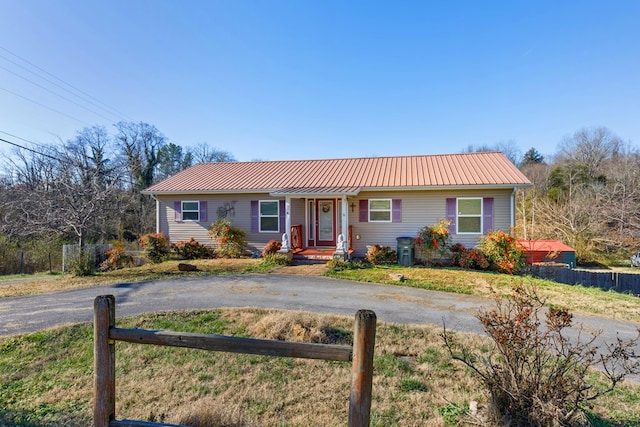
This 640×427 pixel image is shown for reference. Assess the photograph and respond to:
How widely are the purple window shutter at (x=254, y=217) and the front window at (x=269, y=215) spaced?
194 millimetres

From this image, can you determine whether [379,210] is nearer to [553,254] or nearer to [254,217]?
[254,217]

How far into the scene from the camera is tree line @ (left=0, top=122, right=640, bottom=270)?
50.9 feet

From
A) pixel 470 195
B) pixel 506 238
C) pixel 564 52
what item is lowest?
pixel 506 238

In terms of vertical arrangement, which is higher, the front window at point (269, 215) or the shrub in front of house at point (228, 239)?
the front window at point (269, 215)

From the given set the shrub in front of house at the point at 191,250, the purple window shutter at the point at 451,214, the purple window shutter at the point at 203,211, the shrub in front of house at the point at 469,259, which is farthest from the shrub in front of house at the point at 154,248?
the purple window shutter at the point at 451,214

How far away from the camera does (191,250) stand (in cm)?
1416

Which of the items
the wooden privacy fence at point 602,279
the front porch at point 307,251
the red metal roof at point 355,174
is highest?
the red metal roof at point 355,174

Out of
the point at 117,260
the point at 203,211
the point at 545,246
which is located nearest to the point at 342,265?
the point at 203,211

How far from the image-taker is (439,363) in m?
4.12

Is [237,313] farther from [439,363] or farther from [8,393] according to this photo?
[439,363]

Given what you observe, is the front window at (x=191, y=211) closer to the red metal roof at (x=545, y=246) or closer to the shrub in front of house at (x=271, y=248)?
the shrub in front of house at (x=271, y=248)

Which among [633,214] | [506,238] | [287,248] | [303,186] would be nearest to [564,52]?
[506,238]

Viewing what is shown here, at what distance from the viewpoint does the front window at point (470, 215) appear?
1231cm

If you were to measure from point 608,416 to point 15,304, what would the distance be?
10707mm
